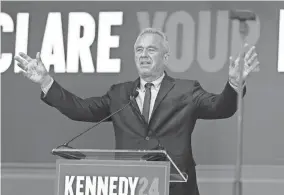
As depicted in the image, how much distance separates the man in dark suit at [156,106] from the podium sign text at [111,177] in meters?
1.23

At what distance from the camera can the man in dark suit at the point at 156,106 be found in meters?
5.82

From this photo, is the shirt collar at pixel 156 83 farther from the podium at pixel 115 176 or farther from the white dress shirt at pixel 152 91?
the podium at pixel 115 176

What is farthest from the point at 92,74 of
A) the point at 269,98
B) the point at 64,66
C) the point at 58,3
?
the point at 269,98

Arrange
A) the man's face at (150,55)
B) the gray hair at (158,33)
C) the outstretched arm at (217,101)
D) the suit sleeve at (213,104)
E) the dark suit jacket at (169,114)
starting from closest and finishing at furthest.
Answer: the outstretched arm at (217,101), the suit sleeve at (213,104), the dark suit jacket at (169,114), the man's face at (150,55), the gray hair at (158,33)

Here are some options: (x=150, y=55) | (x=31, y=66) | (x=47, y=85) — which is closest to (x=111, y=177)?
(x=31, y=66)

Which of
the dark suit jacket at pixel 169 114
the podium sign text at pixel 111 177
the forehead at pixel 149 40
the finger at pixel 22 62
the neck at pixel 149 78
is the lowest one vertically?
the podium sign text at pixel 111 177

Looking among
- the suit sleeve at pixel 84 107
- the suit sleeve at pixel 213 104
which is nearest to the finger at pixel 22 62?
the suit sleeve at pixel 84 107

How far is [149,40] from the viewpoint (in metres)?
6.00

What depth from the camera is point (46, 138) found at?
22.1 feet

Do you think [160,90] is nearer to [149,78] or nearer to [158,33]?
[149,78]

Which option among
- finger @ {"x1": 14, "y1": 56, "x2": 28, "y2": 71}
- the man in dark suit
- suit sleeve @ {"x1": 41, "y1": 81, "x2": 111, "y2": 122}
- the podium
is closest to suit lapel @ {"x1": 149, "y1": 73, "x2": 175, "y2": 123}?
the man in dark suit

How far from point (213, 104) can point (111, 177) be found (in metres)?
1.55

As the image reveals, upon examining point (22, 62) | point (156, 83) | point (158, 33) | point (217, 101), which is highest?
point (158, 33)

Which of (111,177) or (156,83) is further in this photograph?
(156,83)
